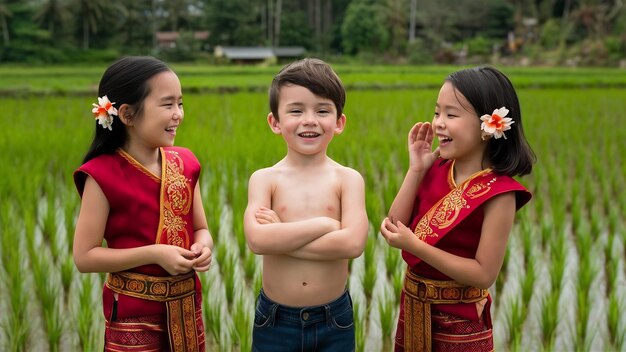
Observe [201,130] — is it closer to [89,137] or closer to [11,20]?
[89,137]

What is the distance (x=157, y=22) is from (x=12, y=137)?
923 inches

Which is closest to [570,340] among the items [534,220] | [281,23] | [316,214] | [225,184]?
[316,214]

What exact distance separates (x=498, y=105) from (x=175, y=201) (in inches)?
33.1

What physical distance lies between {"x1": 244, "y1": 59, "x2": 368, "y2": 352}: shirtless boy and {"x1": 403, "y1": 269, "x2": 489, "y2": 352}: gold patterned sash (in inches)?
6.3

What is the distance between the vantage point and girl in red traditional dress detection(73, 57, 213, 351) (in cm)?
150

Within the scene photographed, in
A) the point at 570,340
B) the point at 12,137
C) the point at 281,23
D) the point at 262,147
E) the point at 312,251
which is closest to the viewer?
the point at 312,251

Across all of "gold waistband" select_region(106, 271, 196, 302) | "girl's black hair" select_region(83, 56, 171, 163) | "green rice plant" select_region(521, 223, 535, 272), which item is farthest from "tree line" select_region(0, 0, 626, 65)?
"gold waistband" select_region(106, 271, 196, 302)

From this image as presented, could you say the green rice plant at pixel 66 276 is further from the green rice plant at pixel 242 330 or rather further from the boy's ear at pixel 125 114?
the boy's ear at pixel 125 114

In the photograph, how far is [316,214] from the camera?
1.54 metres

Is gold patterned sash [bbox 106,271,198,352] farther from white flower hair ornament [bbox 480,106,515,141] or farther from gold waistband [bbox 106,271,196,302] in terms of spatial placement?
white flower hair ornament [bbox 480,106,515,141]

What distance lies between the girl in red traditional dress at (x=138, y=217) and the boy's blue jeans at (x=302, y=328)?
7.5 inches

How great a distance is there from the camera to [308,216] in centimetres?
154

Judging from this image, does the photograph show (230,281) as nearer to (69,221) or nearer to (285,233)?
(69,221)

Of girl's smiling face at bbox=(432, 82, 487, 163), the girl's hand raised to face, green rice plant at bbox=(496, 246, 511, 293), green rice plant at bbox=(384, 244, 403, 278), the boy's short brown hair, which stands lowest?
green rice plant at bbox=(496, 246, 511, 293)
